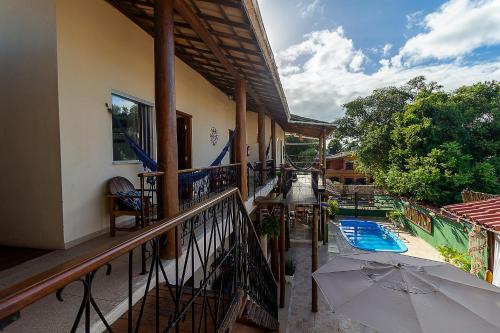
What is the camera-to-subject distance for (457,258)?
904cm

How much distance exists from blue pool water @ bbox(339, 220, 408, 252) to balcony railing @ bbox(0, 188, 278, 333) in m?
10.8

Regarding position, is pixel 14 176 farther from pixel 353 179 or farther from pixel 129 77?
pixel 353 179

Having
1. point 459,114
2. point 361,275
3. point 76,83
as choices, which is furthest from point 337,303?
point 459,114

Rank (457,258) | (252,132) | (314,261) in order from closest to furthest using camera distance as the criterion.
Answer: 1. (314,261)
2. (457,258)
3. (252,132)

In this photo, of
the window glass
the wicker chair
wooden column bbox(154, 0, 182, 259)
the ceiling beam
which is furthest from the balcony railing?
the ceiling beam

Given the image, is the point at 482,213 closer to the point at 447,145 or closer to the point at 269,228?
the point at 269,228

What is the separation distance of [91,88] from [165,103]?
1599 millimetres

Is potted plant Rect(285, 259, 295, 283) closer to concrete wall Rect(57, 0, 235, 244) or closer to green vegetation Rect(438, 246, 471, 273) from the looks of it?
green vegetation Rect(438, 246, 471, 273)

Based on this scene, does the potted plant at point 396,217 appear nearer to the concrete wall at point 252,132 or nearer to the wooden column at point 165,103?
the concrete wall at point 252,132

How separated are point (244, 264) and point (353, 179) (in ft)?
96.7

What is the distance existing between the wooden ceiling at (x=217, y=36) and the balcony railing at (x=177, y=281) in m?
2.27

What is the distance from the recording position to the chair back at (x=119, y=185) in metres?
3.83

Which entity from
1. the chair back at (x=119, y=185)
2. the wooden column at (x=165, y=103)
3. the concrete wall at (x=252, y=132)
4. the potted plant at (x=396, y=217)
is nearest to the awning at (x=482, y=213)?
the wooden column at (x=165, y=103)

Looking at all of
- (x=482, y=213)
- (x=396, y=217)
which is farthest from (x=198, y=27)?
(x=396, y=217)
